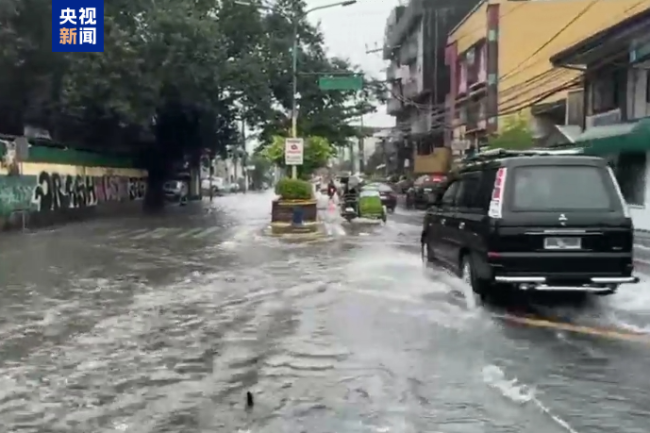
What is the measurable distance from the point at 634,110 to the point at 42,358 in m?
22.7

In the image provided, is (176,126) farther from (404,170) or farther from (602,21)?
(404,170)

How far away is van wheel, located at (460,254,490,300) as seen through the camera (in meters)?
11.3

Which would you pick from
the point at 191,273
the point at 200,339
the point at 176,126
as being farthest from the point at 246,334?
the point at 176,126

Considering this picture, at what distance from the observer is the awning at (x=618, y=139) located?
80.2 ft

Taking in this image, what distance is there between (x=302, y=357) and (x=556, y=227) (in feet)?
12.4

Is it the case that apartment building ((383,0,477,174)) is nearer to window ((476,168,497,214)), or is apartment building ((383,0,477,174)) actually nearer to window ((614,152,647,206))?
window ((614,152,647,206))

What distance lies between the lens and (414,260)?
17719 millimetres

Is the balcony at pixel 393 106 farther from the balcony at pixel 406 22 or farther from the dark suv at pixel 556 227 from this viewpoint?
the dark suv at pixel 556 227

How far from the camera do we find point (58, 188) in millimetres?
34906

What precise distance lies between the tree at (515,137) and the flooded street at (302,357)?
2237 cm

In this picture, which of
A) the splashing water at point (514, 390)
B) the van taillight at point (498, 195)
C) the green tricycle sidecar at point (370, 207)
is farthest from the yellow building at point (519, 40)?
the splashing water at point (514, 390)

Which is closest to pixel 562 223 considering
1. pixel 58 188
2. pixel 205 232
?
pixel 205 232

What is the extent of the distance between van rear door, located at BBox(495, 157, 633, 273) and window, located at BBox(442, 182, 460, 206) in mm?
2356

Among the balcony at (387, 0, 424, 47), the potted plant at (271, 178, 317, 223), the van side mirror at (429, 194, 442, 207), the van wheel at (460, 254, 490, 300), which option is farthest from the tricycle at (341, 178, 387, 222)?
the balcony at (387, 0, 424, 47)
